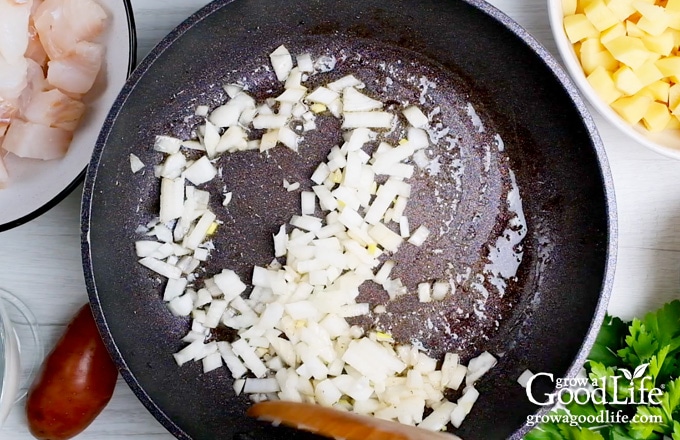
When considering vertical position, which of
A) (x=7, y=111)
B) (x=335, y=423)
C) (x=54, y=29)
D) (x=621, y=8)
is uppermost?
(x=621, y=8)

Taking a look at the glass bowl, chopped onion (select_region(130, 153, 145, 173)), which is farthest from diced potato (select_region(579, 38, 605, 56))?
the glass bowl

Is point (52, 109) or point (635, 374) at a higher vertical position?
point (52, 109)

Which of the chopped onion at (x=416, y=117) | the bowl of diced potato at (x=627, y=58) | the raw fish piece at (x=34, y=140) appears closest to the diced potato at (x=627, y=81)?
the bowl of diced potato at (x=627, y=58)

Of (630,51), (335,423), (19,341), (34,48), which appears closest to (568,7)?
(630,51)

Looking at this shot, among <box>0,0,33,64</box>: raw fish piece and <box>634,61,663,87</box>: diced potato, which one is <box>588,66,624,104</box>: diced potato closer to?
<box>634,61,663,87</box>: diced potato

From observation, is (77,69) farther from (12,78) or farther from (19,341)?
(19,341)

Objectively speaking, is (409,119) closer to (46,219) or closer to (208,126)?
(208,126)

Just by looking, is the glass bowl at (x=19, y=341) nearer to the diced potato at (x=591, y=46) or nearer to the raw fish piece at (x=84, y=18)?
A: the raw fish piece at (x=84, y=18)
